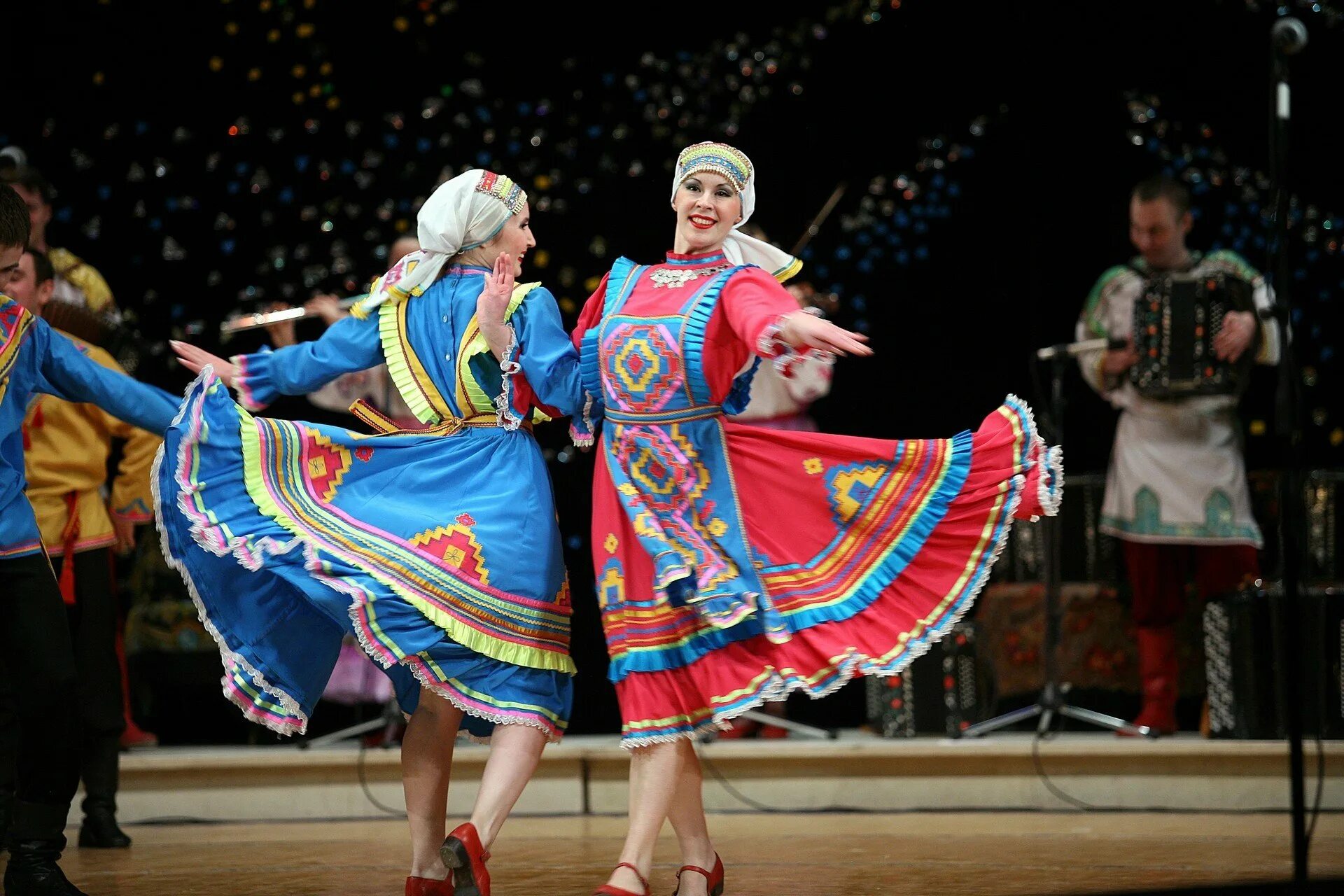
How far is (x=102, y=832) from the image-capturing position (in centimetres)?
458

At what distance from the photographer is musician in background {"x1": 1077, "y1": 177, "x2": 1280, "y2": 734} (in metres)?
5.23

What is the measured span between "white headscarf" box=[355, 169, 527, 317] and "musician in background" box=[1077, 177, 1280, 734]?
2.46 m

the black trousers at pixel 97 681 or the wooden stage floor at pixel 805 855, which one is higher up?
the black trousers at pixel 97 681

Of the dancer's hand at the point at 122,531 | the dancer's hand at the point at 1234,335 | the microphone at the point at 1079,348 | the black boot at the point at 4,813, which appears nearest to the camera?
the black boot at the point at 4,813

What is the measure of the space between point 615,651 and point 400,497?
0.56 m

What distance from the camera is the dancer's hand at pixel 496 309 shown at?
134 inches

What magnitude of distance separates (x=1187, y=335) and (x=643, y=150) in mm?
2062

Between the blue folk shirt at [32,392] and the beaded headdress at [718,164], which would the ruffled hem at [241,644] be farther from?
the beaded headdress at [718,164]

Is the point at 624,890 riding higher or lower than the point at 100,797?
higher

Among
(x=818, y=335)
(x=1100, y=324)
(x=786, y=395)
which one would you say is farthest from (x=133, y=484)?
(x=1100, y=324)

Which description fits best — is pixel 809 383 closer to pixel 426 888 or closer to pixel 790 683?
pixel 790 683

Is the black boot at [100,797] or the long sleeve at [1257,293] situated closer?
the black boot at [100,797]

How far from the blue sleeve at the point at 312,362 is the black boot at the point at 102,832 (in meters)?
1.60

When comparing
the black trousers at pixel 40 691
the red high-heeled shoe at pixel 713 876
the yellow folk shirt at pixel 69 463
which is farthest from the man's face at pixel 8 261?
the red high-heeled shoe at pixel 713 876
